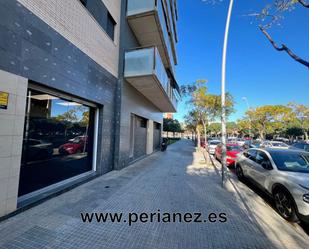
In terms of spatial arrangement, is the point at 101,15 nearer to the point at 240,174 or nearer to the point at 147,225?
the point at 147,225

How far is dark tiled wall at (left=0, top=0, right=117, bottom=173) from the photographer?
2.96 meters

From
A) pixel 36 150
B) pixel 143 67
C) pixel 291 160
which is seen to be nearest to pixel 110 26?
pixel 143 67

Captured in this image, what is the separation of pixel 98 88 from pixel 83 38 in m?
1.68

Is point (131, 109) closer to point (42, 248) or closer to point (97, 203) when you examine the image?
point (97, 203)

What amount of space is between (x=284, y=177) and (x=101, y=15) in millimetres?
7984

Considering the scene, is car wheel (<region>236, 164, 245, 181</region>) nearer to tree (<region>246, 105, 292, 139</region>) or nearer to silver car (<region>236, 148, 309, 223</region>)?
silver car (<region>236, 148, 309, 223</region>)

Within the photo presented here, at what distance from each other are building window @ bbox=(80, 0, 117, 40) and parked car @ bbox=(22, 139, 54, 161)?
182 inches

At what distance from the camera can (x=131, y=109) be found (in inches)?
352

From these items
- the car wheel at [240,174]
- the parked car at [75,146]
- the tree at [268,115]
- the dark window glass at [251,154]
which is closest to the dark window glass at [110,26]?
the parked car at [75,146]

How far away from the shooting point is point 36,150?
3975 millimetres

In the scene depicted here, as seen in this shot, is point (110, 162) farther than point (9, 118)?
Yes

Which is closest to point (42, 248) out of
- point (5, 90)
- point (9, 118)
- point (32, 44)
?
point (9, 118)

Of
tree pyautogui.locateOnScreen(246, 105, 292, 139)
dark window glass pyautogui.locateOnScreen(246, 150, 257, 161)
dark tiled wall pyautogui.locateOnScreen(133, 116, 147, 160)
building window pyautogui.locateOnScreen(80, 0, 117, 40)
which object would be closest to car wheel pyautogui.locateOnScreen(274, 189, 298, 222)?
dark window glass pyautogui.locateOnScreen(246, 150, 257, 161)

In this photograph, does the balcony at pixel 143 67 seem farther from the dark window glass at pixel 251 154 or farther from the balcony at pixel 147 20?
the dark window glass at pixel 251 154
